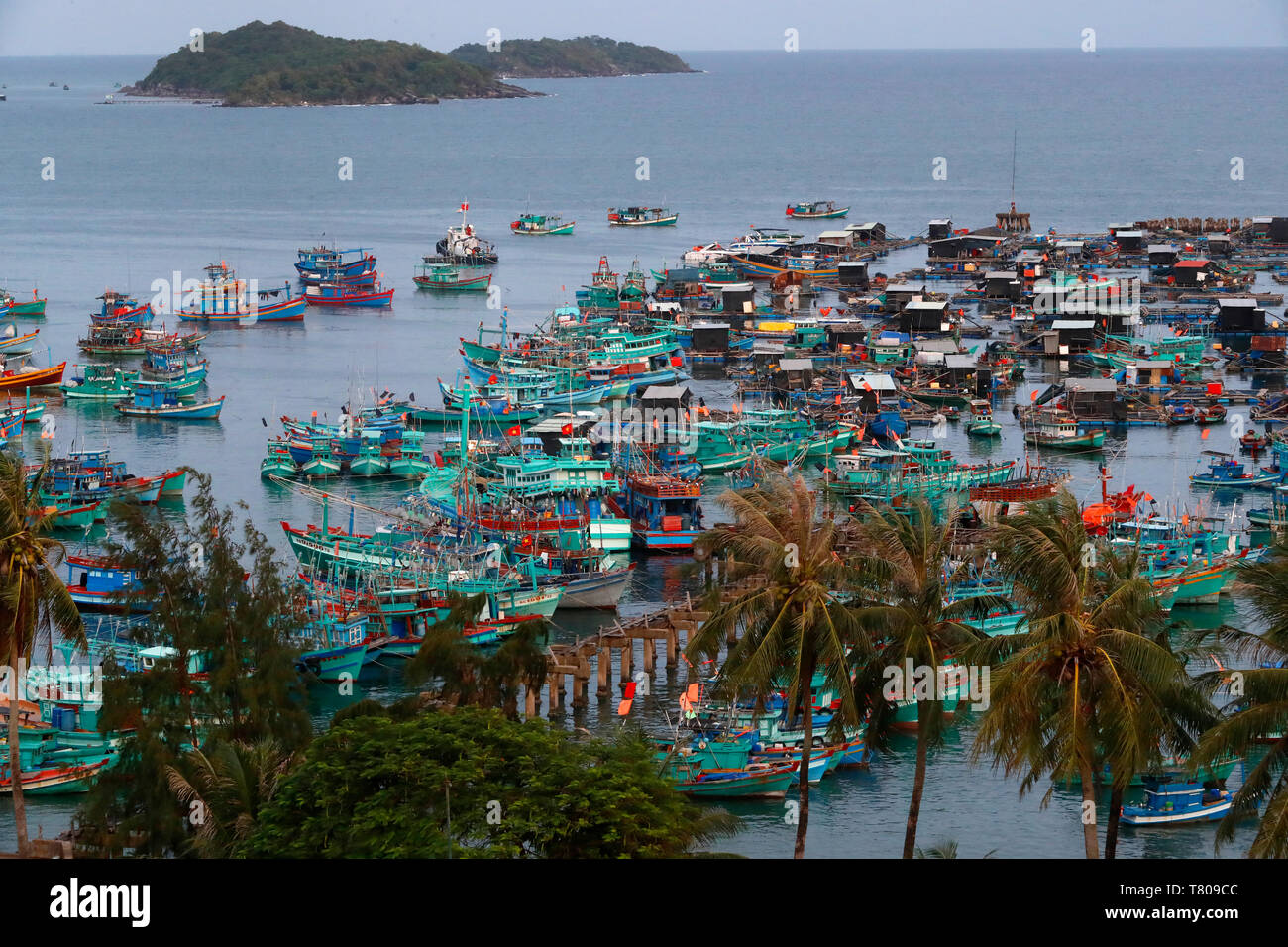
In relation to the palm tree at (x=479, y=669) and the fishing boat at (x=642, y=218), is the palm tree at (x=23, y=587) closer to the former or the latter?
the palm tree at (x=479, y=669)

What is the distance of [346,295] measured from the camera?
339ft

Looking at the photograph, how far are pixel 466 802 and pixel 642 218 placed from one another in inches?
4654

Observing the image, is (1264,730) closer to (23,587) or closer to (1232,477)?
(23,587)

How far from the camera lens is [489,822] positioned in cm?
2345

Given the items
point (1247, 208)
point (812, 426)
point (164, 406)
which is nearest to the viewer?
point (812, 426)

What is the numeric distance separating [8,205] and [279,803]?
453ft

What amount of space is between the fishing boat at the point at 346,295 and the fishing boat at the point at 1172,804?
7400 centimetres

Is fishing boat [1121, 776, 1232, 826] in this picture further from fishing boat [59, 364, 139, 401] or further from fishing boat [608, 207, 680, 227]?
fishing boat [608, 207, 680, 227]

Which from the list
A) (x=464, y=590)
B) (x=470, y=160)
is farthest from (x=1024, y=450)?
(x=470, y=160)

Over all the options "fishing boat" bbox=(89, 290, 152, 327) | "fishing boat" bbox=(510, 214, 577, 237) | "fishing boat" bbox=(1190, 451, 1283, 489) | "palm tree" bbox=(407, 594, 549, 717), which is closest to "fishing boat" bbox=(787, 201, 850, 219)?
"fishing boat" bbox=(510, 214, 577, 237)

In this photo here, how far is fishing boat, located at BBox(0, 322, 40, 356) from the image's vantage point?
8369 centimetres

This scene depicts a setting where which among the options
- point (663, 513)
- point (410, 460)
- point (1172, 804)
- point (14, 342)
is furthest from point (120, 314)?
point (1172, 804)
